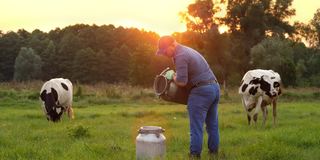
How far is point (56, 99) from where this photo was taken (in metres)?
19.2

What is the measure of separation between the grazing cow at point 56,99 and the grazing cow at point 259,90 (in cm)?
688

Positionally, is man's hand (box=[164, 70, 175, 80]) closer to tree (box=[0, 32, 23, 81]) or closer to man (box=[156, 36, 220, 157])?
man (box=[156, 36, 220, 157])

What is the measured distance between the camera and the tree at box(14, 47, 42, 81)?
8725cm

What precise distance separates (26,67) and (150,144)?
82.1m

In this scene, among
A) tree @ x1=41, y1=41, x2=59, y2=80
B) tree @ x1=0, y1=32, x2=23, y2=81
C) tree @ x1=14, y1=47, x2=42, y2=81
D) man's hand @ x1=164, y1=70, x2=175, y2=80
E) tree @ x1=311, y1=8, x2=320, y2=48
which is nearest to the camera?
man's hand @ x1=164, y1=70, x2=175, y2=80

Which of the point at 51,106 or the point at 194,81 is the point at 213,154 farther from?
the point at 51,106

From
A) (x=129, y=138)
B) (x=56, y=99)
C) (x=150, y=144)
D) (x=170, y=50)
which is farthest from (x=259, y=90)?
(x=150, y=144)

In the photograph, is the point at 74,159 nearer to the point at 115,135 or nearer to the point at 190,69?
the point at 190,69

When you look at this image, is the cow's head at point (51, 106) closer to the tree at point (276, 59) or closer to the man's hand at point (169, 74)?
the man's hand at point (169, 74)

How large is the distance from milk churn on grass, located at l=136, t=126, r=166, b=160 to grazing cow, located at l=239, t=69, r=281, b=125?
28.7 ft

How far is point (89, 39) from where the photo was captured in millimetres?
101688

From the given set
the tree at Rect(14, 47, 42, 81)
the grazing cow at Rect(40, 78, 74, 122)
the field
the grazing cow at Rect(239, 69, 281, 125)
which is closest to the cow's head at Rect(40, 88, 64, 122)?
the grazing cow at Rect(40, 78, 74, 122)

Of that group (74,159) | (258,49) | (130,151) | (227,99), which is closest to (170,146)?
(130,151)

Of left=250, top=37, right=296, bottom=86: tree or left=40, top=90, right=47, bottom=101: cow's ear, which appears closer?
left=40, top=90, right=47, bottom=101: cow's ear
